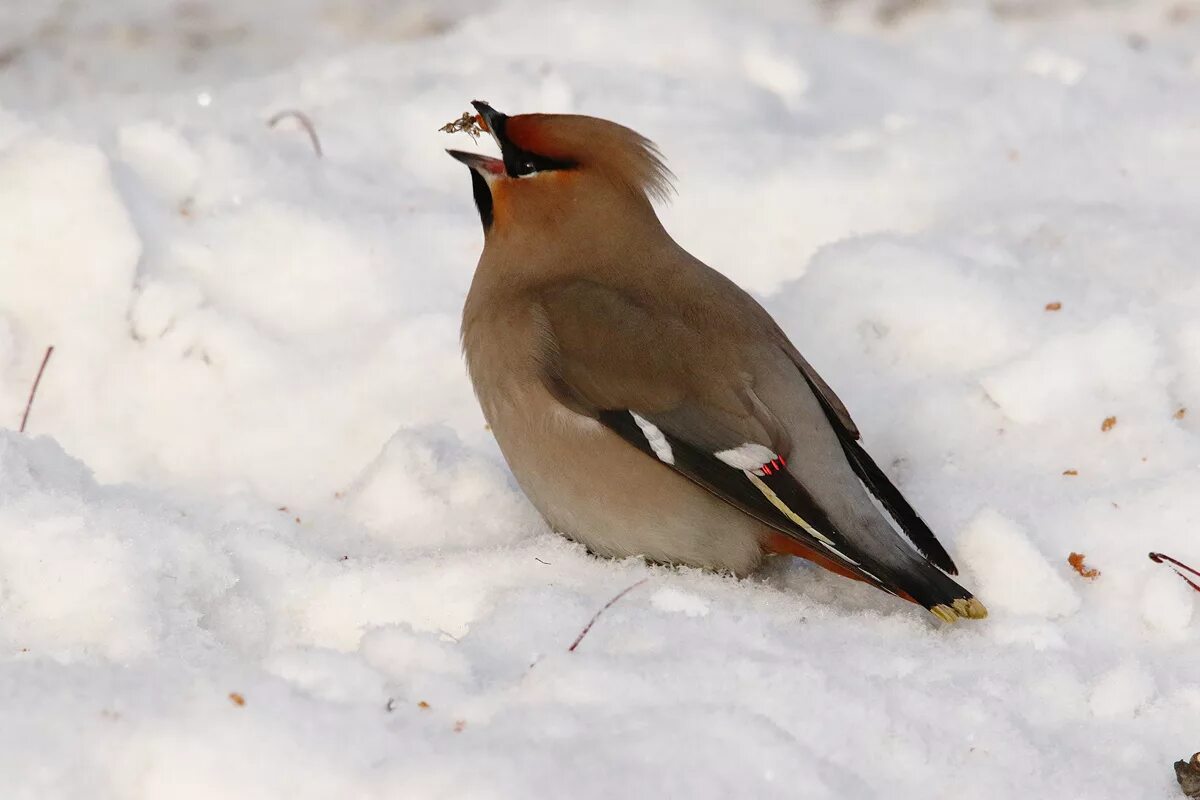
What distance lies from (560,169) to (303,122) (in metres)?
1.82

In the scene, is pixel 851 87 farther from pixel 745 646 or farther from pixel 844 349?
pixel 745 646

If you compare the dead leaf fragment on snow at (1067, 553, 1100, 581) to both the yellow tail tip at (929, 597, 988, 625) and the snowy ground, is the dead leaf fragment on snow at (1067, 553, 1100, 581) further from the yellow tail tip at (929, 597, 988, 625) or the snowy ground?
the yellow tail tip at (929, 597, 988, 625)

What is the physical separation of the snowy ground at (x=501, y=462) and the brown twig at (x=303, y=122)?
0.04 m

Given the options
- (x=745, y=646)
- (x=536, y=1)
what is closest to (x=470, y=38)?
(x=536, y=1)

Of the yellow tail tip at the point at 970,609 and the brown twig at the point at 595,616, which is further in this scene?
the yellow tail tip at the point at 970,609

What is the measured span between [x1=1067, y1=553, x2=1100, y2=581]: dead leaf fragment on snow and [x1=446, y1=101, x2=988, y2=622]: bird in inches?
10.9

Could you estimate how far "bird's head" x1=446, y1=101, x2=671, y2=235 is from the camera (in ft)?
10.5

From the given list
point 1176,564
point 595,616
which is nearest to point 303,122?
point 595,616

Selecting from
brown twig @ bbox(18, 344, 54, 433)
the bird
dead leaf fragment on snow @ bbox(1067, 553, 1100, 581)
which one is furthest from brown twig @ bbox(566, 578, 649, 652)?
brown twig @ bbox(18, 344, 54, 433)

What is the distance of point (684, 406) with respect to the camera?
→ 295 centimetres

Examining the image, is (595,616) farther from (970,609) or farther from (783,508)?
(970,609)

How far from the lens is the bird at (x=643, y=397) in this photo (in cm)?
290

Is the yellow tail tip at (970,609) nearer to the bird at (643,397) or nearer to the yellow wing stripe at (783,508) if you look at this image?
the bird at (643,397)

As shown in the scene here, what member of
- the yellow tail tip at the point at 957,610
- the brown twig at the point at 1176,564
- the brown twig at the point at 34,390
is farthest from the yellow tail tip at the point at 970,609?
the brown twig at the point at 34,390
